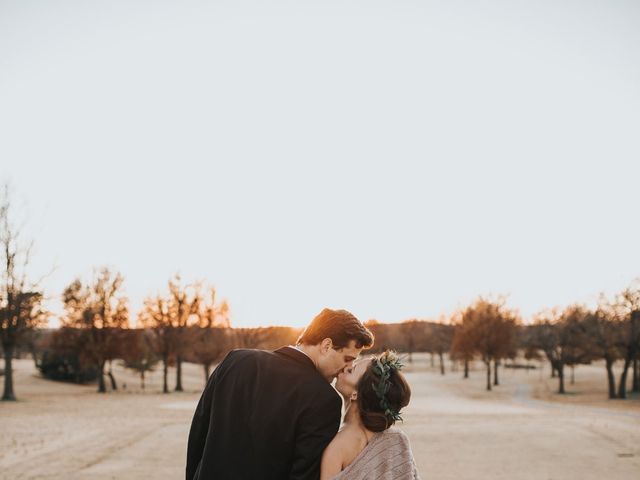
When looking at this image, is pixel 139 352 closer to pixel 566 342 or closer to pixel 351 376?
pixel 566 342

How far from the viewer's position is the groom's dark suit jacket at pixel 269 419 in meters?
3.43

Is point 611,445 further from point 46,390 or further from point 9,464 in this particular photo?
point 46,390

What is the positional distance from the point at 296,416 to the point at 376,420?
2.47 ft

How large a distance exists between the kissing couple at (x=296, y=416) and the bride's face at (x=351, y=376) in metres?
0.10

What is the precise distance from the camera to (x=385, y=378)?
3.99 m

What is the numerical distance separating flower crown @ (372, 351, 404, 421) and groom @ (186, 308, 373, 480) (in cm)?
39

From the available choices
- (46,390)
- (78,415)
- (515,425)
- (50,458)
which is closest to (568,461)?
(515,425)

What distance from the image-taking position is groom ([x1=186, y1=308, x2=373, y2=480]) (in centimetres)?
343

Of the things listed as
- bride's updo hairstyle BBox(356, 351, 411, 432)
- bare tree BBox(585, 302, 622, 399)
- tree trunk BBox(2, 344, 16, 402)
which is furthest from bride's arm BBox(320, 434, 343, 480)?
bare tree BBox(585, 302, 622, 399)

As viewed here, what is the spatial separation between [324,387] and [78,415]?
87.1 feet

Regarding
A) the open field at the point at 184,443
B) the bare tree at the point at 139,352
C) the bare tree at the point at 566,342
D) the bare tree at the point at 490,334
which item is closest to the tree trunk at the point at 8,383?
the open field at the point at 184,443

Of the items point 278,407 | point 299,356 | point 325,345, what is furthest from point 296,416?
point 325,345

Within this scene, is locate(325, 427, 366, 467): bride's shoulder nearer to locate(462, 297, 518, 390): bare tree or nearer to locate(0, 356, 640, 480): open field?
locate(0, 356, 640, 480): open field

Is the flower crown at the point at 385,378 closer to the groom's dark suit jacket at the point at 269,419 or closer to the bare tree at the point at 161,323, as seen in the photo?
the groom's dark suit jacket at the point at 269,419
